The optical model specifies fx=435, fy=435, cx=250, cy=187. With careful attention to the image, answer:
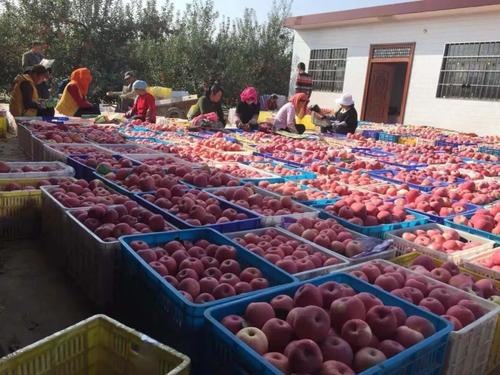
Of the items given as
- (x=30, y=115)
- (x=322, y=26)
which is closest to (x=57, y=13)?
(x=322, y=26)

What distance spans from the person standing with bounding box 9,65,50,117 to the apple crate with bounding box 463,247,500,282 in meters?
6.91

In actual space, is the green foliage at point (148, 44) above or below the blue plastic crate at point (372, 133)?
above

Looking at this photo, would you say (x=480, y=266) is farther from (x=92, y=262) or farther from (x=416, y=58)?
(x=416, y=58)

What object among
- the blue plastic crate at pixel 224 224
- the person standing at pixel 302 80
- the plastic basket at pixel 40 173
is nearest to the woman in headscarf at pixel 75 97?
the plastic basket at pixel 40 173

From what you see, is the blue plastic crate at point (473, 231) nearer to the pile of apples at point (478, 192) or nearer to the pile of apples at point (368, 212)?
the pile of apples at point (368, 212)

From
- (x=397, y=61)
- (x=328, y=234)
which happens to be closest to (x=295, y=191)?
(x=328, y=234)

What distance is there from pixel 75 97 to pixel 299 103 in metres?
4.42

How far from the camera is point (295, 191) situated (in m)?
3.79

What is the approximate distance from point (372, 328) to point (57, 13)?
702 inches

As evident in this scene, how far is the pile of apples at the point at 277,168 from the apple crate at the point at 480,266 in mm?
2308

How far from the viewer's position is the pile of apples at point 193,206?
285 cm

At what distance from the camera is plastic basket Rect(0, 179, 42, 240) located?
124 inches

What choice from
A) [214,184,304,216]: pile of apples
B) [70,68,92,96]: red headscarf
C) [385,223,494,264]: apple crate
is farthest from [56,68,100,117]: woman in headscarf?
[385,223,494,264]: apple crate

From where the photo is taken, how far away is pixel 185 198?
3066 millimetres
